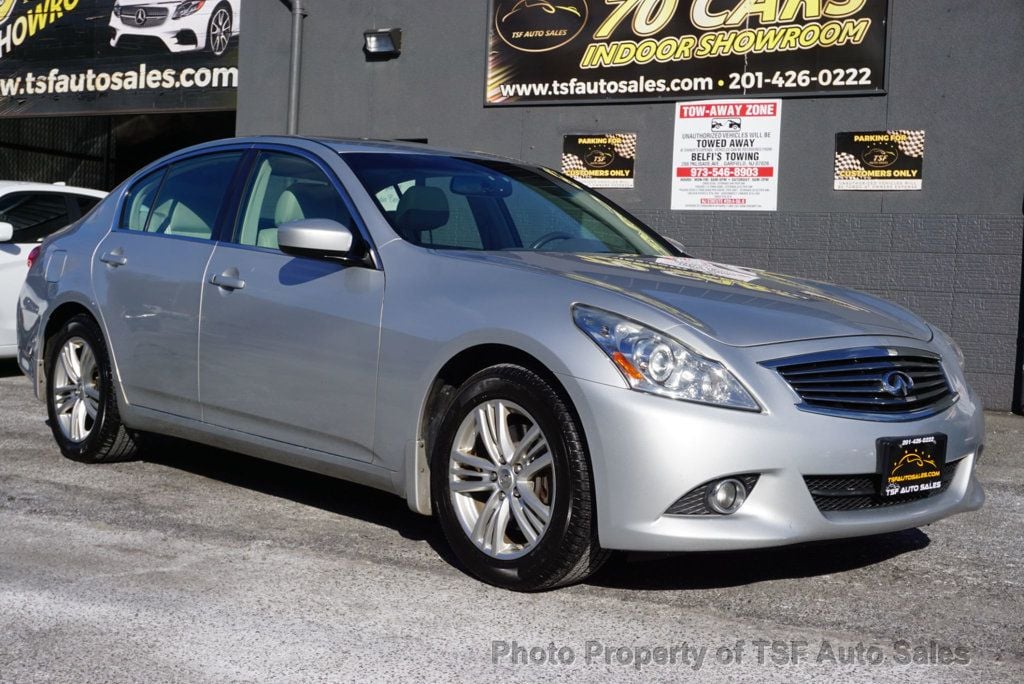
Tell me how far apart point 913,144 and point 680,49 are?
88.8 inches

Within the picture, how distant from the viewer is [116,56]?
1580 cm

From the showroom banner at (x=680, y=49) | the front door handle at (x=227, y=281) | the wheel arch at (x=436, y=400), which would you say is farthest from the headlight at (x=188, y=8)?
the wheel arch at (x=436, y=400)

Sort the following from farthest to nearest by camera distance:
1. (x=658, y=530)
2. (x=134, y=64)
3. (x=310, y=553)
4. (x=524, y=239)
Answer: (x=134, y=64) → (x=524, y=239) → (x=310, y=553) → (x=658, y=530)

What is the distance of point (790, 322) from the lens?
4.35 metres

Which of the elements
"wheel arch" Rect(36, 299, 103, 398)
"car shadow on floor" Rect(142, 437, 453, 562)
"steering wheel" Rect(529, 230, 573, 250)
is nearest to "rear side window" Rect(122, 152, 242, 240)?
"wheel arch" Rect(36, 299, 103, 398)

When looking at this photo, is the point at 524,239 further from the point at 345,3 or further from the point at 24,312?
the point at 345,3

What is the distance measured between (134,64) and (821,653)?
1364 cm

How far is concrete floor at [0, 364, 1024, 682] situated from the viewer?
3625 mm

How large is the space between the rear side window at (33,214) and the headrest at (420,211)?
5.78 meters

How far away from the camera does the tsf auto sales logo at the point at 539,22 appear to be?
12.3 metres

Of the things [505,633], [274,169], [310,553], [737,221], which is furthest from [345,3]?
[505,633]

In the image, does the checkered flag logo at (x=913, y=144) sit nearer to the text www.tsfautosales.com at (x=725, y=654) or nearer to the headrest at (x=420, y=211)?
the headrest at (x=420, y=211)

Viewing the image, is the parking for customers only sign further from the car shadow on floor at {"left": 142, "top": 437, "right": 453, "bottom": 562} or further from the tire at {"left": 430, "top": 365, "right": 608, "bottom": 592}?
the tire at {"left": 430, "top": 365, "right": 608, "bottom": 592}

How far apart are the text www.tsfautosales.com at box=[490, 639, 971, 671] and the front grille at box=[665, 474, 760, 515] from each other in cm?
41
